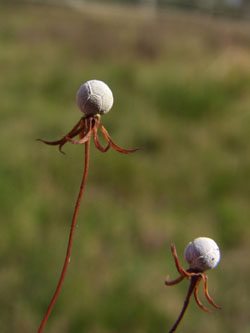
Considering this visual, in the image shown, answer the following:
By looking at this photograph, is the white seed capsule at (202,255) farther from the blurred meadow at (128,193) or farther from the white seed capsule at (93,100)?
the blurred meadow at (128,193)

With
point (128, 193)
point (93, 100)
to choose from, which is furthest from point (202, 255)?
point (128, 193)

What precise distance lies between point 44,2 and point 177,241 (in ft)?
44.1

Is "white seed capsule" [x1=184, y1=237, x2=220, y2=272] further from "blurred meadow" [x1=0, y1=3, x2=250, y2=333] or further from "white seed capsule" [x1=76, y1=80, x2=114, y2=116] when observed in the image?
"blurred meadow" [x1=0, y1=3, x2=250, y2=333]

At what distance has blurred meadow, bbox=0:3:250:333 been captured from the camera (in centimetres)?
298

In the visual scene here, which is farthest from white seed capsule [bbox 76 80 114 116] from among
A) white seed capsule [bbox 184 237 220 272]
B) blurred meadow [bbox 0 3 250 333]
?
blurred meadow [bbox 0 3 250 333]

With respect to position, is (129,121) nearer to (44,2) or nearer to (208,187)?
(208,187)

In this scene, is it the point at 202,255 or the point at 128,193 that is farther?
the point at 128,193

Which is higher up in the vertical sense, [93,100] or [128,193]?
[93,100]

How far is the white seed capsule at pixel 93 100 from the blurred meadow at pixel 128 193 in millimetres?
2337

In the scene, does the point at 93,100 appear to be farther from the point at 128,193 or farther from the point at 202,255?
the point at 128,193

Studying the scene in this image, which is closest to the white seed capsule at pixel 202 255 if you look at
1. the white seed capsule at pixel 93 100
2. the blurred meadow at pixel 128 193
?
the white seed capsule at pixel 93 100

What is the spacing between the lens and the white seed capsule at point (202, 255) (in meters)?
0.61

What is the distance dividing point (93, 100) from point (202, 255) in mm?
203

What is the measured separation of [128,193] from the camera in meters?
4.32
